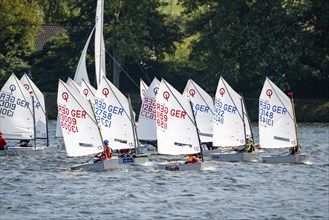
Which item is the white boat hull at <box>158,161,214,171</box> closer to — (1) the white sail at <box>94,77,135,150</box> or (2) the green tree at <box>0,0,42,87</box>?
(1) the white sail at <box>94,77,135,150</box>

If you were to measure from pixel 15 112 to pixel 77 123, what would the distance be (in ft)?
38.8

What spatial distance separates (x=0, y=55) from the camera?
116125 mm

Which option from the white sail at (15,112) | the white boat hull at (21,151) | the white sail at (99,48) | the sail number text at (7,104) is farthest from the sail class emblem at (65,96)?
the white sail at (99,48)

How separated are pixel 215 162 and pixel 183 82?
5032cm

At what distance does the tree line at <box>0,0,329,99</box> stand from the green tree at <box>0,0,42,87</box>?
0.11m

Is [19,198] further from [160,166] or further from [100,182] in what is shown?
[160,166]

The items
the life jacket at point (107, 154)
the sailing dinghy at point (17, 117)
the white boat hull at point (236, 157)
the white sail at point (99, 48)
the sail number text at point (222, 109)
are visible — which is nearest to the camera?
the life jacket at point (107, 154)

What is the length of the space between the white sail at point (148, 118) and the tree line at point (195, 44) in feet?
101

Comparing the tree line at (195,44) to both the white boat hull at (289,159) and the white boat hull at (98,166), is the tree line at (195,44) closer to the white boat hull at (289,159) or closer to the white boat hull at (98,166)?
the white boat hull at (289,159)

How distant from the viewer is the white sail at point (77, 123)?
204 ft

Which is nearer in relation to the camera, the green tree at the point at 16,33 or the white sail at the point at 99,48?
the white sail at the point at 99,48

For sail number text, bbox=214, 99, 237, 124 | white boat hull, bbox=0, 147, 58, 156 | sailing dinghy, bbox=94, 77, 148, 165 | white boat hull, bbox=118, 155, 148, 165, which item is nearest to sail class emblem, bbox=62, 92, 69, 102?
sailing dinghy, bbox=94, 77, 148, 165

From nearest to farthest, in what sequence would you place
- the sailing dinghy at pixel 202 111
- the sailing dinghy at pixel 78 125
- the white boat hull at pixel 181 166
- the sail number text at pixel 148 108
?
the white boat hull at pixel 181 166
the sailing dinghy at pixel 78 125
the sail number text at pixel 148 108
the sailing dinghy at pixel 202 111

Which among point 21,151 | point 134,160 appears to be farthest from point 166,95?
point 21,151
